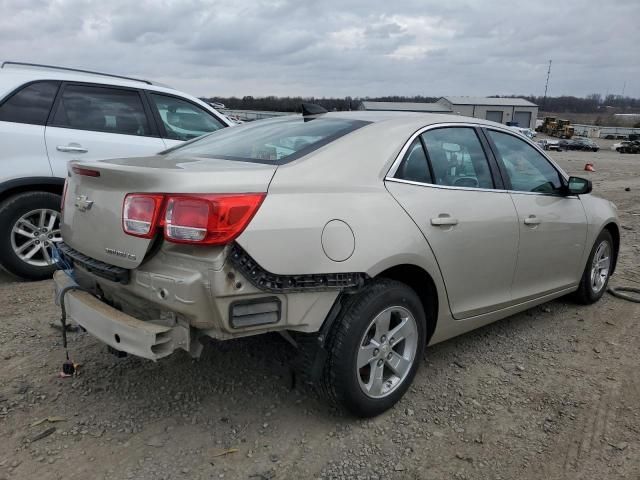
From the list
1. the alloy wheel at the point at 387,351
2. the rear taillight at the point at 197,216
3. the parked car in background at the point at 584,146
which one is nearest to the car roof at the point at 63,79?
the rear taillight at the point at 197,216

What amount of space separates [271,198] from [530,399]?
6.65ft

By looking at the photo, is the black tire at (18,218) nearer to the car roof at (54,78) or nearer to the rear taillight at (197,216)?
the car roof at (54,78)

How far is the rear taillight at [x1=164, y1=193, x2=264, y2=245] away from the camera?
7.45 feet

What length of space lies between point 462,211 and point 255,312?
1490 mm

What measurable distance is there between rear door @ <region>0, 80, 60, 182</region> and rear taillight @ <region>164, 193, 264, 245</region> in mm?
3083

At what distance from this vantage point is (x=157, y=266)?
7.87 ft

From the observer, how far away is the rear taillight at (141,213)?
2.35 meters

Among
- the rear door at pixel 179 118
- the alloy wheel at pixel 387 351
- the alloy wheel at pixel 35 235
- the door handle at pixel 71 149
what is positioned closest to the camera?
the alloy wheel at pixel 387 351

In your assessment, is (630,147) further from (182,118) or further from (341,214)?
(341,214)

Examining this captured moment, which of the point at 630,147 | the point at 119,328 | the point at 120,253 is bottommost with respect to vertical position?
the point at 630,147

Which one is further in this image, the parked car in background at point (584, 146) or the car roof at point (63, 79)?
the parked car in background at point (584, 146)

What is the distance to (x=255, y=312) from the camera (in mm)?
2391

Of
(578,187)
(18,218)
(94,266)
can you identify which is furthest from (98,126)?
(578,187)

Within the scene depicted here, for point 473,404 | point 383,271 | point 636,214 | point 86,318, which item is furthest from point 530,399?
point 636,214
